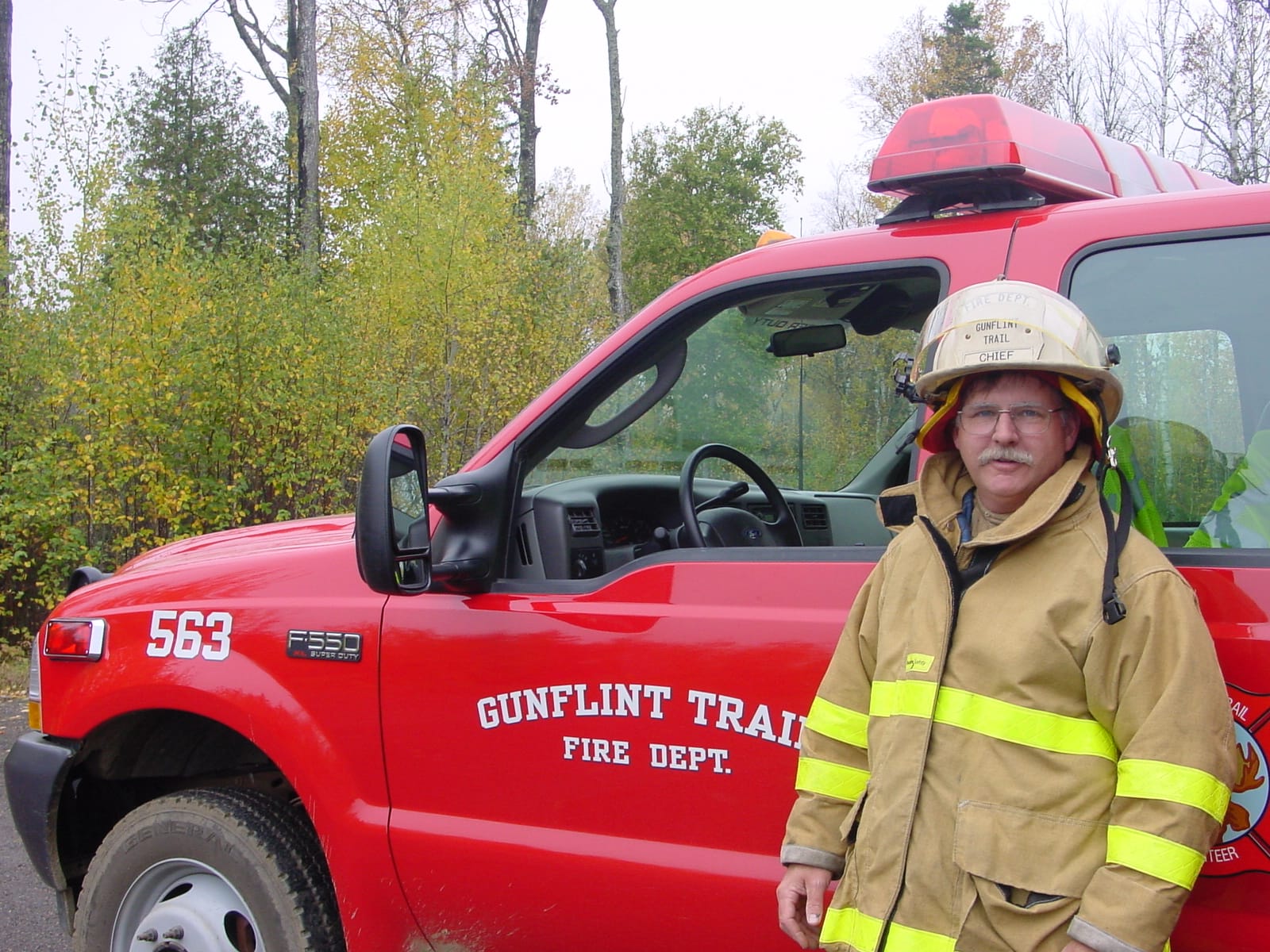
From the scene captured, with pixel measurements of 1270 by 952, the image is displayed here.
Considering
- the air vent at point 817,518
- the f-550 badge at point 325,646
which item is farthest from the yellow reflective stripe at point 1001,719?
the air vent at point 817,518

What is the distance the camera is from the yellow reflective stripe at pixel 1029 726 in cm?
165

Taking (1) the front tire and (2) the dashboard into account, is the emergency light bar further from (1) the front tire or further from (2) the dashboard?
(1) the front tire

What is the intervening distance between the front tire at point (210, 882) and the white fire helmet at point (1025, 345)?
1841 millimetres

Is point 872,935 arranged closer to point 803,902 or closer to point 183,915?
point 803,902

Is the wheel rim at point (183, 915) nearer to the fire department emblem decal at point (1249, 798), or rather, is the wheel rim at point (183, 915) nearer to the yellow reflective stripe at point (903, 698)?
the yellow reflective stripe at point (903, 698)

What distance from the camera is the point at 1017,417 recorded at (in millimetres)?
1860

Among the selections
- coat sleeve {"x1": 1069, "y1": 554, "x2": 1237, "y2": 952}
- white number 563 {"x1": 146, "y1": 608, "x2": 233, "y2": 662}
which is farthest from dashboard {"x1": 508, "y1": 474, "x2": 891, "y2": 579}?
coat sleeve {"x1": 1069, "y1": 554, "x2": 1237, "y2": 952}

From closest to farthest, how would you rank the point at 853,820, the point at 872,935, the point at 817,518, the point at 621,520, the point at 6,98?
the point at 872,935 → the point at 853,820 → the point at 621,520 → the point at 817,518 → the point at 6,98

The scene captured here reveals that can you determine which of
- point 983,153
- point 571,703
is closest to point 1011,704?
point 571,703

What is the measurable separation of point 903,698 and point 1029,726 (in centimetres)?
19

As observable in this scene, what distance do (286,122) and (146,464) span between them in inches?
895

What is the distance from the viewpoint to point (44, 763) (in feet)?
9.98

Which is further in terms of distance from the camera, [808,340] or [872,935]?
[808,340]

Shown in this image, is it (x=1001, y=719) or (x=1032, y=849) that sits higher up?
(x=1001, y=719)
